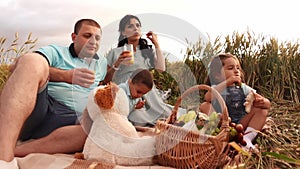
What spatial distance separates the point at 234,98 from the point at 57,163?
1.36 metres

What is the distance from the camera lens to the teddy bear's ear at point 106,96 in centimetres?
226

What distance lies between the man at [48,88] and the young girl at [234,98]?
769mm

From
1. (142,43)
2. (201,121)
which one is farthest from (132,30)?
(201,121)

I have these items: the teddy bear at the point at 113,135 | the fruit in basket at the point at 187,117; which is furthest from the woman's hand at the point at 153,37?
the fruit in basket at the point at 187,117

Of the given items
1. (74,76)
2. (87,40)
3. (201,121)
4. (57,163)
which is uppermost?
(87,40)

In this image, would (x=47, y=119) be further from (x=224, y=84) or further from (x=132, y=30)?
(x=224, y=84)

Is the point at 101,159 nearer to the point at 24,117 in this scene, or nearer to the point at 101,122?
the point at 101,122

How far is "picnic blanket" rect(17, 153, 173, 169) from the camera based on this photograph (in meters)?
Answer: 2.12

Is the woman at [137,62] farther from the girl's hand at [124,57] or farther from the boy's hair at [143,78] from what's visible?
the boy's hair at [143,78]

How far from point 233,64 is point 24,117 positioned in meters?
1.57

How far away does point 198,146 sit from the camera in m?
2.04

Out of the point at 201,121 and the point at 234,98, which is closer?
the point at 201,121

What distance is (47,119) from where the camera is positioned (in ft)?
8.08

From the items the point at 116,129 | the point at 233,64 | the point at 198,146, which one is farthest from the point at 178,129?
the point at 233,64
